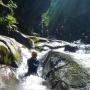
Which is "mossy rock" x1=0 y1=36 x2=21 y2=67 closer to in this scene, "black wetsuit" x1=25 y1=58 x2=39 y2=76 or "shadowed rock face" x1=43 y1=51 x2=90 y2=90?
"black wetsuit" x1=25 y1=58 x2=39 y2=76

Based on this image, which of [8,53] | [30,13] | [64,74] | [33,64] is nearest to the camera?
[64,74]

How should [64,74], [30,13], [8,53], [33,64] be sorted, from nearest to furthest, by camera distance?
1. [64,74]
2. [33,64]
3. [8,53]
4. [30,13]

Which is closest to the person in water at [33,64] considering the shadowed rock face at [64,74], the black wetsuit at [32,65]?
the black wetsuit at [32,65]

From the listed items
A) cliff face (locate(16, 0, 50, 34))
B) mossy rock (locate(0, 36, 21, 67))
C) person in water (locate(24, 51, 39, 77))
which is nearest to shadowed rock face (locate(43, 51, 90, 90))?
person in water (locate(24, 51, 39, 77))

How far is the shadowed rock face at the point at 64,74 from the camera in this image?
1330 cm

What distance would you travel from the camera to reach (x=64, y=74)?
14.2m

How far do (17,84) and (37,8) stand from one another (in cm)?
3054

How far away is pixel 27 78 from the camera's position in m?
16.3

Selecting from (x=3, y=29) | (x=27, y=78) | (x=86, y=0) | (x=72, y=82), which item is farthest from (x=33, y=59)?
(x=86, y=0)

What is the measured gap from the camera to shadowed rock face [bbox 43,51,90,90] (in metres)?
13.3

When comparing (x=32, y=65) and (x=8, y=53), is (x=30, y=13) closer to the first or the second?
(x=8, y=53)

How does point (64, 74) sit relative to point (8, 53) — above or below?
below

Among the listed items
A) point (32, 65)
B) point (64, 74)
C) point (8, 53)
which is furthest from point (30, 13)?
point (64, 74)

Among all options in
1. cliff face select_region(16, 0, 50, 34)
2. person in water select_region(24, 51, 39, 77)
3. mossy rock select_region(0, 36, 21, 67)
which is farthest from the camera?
cliff face select_region(16, 0, 50, 34)
